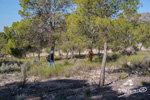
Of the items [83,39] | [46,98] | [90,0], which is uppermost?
[90,0]

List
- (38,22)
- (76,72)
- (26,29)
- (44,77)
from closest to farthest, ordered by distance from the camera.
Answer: (44,77)
(76,72)
(38,22)
(26,29)

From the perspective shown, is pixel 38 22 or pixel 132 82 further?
pixel 38 22

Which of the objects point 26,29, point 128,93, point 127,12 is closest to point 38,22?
point 26,29

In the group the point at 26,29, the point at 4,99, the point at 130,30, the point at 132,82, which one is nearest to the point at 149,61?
the point at 132,82

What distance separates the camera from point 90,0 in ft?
17.5

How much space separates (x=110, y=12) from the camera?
5.58 metres

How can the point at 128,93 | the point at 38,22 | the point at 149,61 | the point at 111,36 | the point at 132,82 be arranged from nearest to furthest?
the point at 128,93, the point at 111,36, the point at 132,82, the point at 149,61, the point at 38,22

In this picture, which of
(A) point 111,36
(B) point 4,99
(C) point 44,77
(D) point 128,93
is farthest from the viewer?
(C) point 44,77

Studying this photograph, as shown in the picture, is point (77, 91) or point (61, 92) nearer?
point (61, 92)

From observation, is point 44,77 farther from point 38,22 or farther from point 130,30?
point 38,22

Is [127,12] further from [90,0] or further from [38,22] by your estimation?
[38,22]

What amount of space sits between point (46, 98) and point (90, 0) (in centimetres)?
371

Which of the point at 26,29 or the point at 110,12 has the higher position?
the point at 26,29

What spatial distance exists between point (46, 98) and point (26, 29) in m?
11.0
